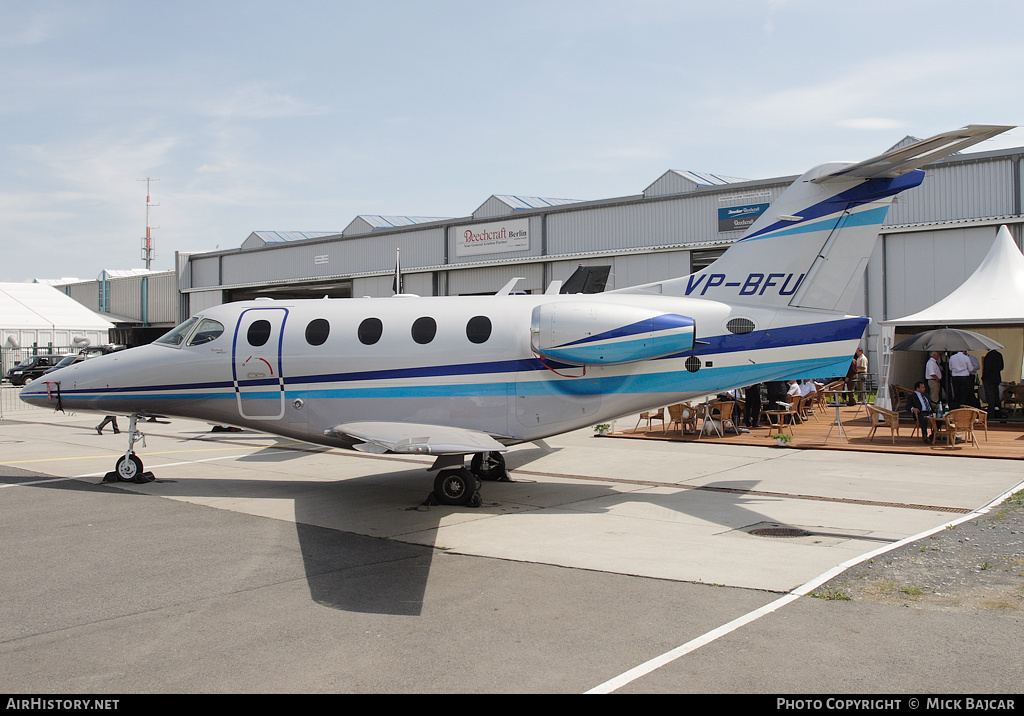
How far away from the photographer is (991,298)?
1991 cm

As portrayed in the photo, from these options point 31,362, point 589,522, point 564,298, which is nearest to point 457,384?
point 564,298

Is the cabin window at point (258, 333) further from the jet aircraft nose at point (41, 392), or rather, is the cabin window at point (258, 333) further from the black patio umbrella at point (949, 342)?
the black patio umbrella at point (949, 342)

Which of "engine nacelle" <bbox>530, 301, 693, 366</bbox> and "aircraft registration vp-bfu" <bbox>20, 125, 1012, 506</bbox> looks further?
"aircraft registration vp-bfu" <bbox>20, 125, 1012, 506</bbox>

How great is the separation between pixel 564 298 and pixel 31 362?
43551 mm

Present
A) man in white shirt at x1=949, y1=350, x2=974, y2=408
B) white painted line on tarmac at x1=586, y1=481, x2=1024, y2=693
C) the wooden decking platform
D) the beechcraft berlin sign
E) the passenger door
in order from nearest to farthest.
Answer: white painted line on tarmac at x1=586, y1=481, x2=1024, y2=693, the passenger door, the wooden decking platform, man in white shirt at x1=949, y1=350, x2=974, y2=408, the beechcraft berlin sign

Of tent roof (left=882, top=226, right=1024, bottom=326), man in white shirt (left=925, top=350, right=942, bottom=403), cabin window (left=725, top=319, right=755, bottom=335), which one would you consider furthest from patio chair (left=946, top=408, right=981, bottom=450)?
cabin window (left=725, top=319, right=755, bottom=335)

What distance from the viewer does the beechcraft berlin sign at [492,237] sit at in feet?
111

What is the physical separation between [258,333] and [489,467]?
14.7 feet

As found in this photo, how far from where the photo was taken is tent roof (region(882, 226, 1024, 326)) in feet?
63.1

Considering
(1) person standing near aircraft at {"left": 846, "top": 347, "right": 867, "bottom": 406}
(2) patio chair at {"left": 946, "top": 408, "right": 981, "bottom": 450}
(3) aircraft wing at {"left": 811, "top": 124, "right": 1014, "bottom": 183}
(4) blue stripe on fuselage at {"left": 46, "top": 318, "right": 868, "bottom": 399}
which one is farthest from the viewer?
(1) person standing near aircraft at {"left": 846, "top": 347, "right": 867, "bottom": 406}

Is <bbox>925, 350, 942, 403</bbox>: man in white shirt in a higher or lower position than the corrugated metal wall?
lower

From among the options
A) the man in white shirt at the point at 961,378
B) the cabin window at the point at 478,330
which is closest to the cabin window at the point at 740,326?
the cabin window at the point at 478,330

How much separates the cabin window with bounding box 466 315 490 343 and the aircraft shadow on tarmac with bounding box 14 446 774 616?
248 cm

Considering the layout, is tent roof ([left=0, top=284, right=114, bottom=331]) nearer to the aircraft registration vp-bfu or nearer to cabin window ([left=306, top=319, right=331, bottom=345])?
A: the aircraft registration vp-bfu
